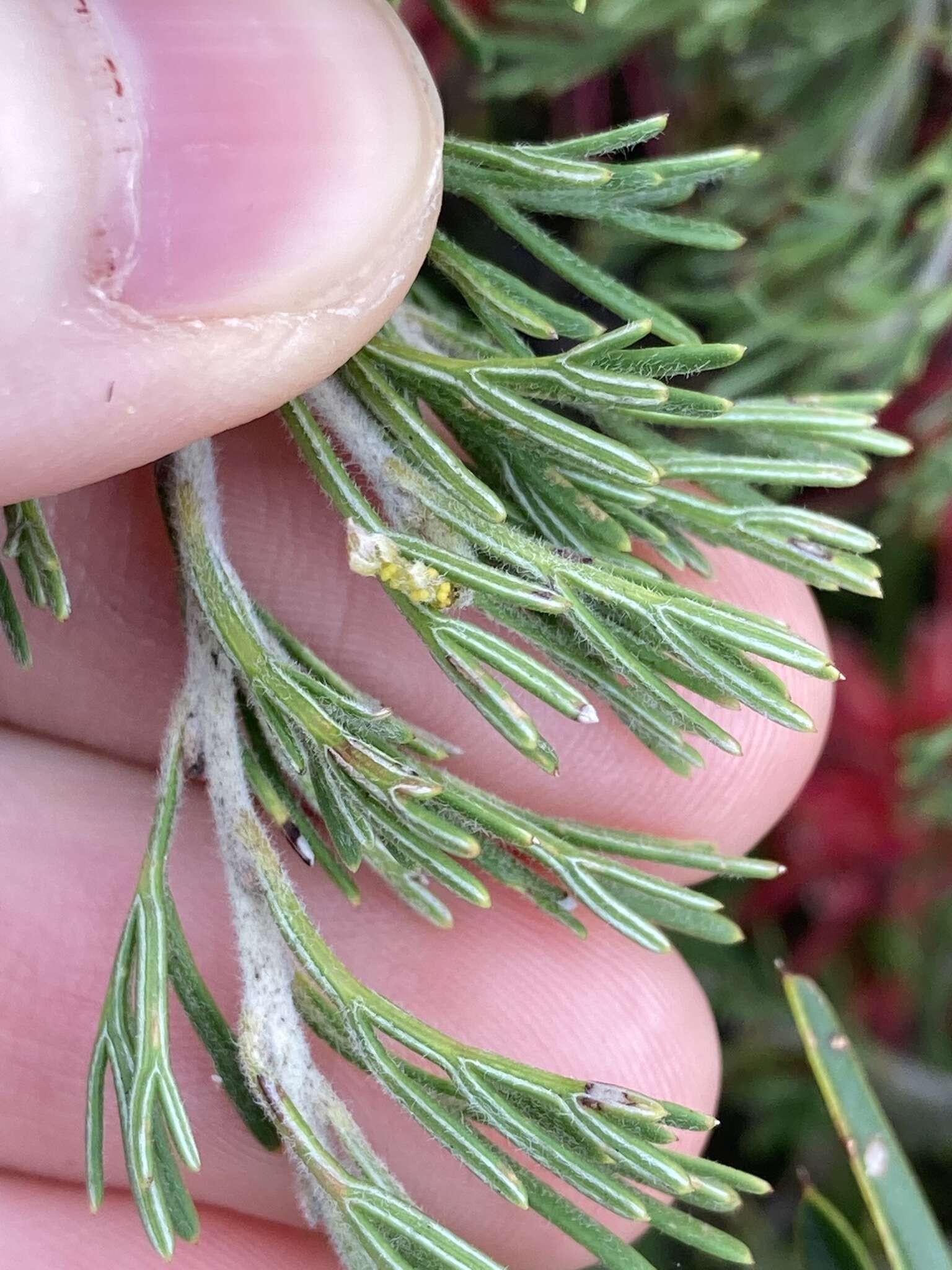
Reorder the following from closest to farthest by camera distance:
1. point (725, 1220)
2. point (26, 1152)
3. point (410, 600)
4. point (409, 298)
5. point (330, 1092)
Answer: point (410, 600), point (330, 1092), point (409, 298), point (26, 1152), point (725, 1220)

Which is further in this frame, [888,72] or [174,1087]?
[888,72]

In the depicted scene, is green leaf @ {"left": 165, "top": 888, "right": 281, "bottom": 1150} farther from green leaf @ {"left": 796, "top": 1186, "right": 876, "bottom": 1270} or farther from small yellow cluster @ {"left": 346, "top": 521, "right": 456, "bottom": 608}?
green leaf @ {"left": 796, "top": 1186, "right": 876, "bottom": 1270}

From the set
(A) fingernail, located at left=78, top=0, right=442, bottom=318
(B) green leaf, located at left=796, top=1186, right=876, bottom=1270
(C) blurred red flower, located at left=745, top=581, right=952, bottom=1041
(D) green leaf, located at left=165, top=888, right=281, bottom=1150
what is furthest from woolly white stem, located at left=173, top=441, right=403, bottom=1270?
(C) blurred red flower, located at left=745, top=581, right=952, bottom=1041

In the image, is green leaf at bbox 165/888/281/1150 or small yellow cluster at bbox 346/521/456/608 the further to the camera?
green leaf at bbox 165/888/281/1150

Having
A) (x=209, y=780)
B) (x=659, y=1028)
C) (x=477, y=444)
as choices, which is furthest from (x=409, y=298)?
(x=659, y=1028)

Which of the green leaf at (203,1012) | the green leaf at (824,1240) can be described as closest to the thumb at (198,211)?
the green leaf at (203,1012)

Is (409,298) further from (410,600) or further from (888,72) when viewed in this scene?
(888,72)

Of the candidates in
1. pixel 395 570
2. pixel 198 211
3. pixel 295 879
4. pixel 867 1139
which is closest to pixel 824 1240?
pixel 867 1139
